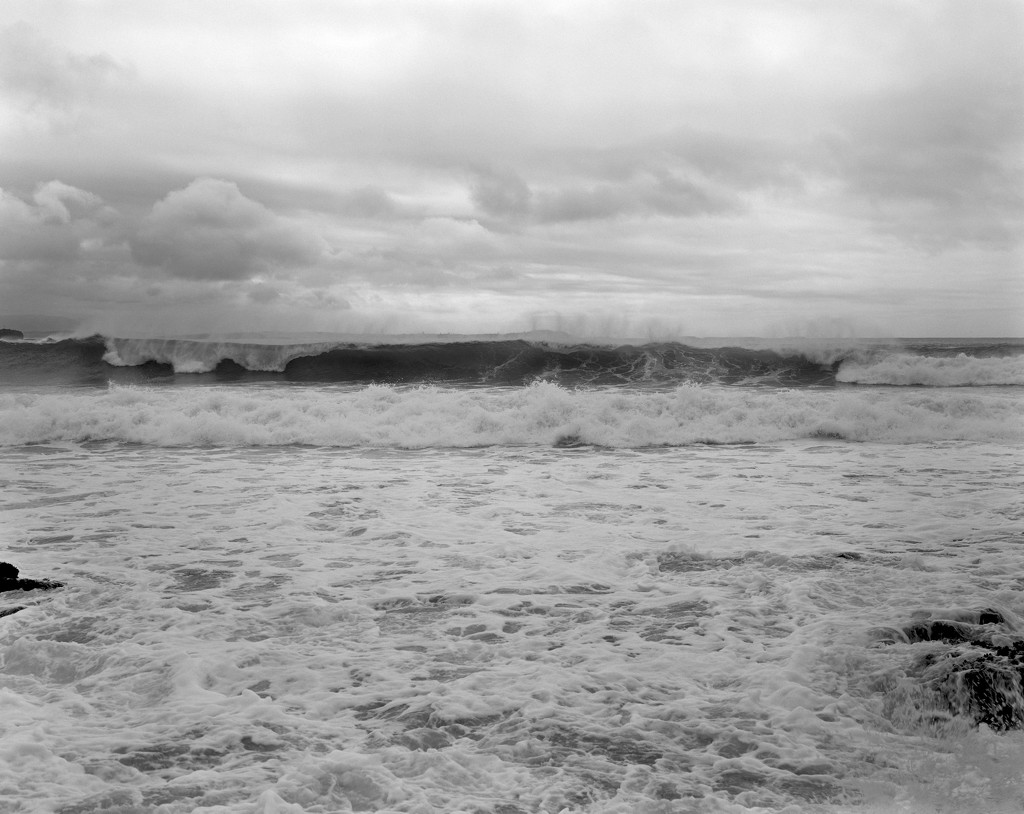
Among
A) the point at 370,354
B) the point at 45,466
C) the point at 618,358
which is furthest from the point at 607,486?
the point at 370,354

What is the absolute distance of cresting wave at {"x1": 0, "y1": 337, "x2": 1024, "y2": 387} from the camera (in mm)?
27828

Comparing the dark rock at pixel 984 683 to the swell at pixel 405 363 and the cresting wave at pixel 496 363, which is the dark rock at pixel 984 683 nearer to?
the cresting wave at pixel 496 363

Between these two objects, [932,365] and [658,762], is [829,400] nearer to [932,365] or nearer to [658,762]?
[932,365]

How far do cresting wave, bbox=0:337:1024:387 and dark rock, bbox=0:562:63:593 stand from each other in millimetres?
21592

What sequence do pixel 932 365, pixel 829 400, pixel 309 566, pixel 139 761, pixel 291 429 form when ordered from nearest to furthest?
pixel 139 761, pixel 309 566, pixel 291 429, pixel 829 400, pixel 932 365

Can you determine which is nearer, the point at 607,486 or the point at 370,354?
the point at 607,486

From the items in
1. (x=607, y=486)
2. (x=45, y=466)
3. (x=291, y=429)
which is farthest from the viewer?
(x=291, y=429)

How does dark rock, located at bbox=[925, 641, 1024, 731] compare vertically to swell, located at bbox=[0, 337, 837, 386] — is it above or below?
below

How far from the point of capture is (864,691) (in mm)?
4469

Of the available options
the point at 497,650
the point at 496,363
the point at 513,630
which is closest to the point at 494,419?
the point at 513,630

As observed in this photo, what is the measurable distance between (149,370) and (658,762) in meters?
30.4

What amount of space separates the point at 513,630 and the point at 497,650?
402 millimetres

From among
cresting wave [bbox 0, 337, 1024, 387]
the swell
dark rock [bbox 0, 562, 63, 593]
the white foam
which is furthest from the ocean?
the swell

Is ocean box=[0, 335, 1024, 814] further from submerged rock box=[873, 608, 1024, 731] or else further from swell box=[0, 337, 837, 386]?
swell box=[0, 337, 837, 386]
